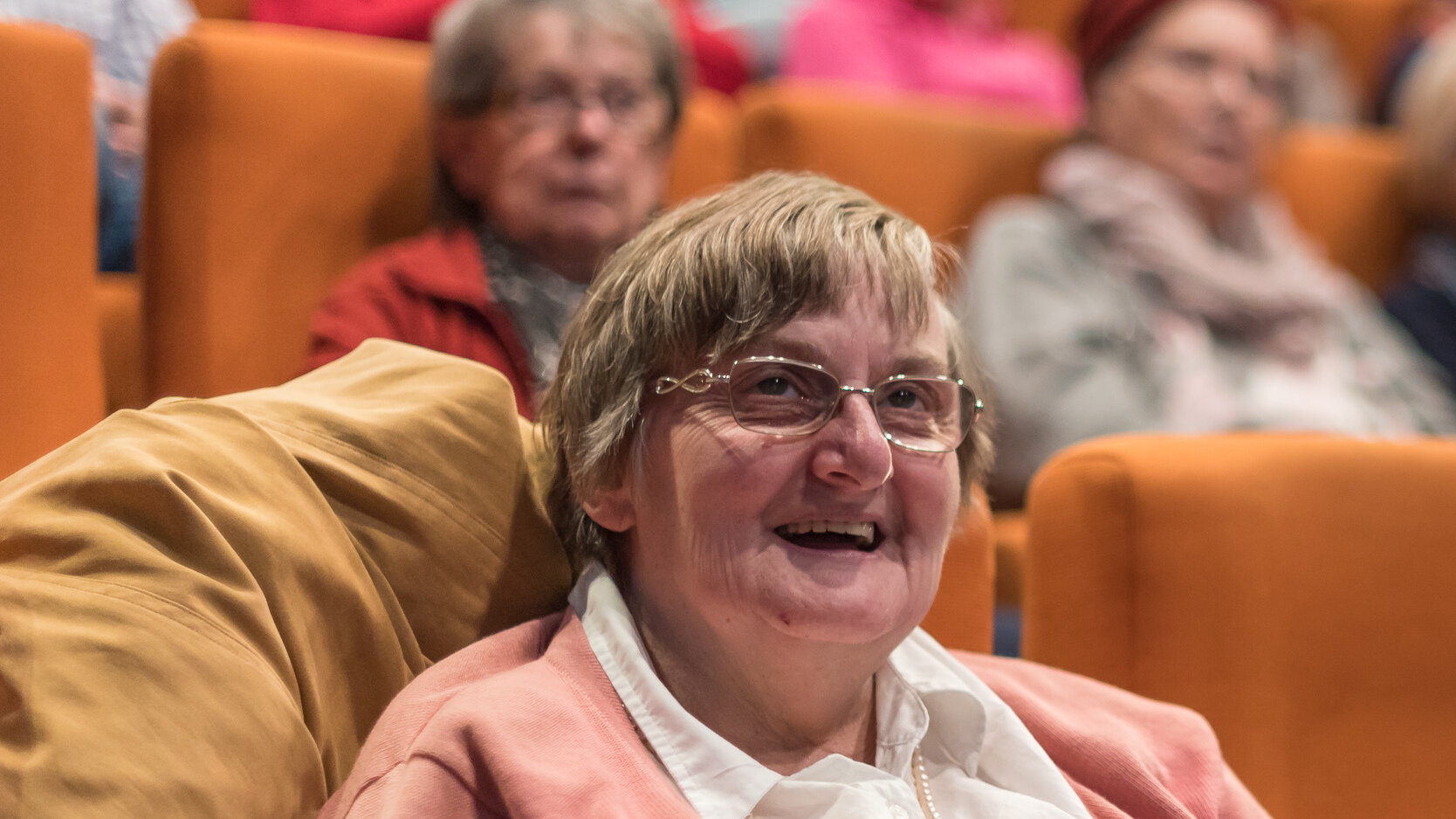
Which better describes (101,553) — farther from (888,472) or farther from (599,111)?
(599,111)

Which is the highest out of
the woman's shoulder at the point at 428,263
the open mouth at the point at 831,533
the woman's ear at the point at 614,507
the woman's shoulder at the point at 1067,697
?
the open mouth at the point at 831,533

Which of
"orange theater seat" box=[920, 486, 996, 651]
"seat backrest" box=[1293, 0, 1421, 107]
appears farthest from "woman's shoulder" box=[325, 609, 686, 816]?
"seat backrest" box=[1293, 0, 1421, 107]

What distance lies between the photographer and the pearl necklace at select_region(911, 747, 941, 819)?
0.87 m

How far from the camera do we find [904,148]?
6.22 ft

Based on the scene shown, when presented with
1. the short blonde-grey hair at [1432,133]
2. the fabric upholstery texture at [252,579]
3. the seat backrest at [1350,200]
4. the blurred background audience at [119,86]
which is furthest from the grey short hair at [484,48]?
the short blonde-grey hair at [1432,133]

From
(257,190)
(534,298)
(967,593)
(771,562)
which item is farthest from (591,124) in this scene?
(771,562)

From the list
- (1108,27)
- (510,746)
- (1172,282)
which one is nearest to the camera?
(510,746)

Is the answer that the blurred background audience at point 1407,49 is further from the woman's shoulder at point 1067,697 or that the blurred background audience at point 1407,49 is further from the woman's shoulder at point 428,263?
the woman's shoulder at point 1067,697

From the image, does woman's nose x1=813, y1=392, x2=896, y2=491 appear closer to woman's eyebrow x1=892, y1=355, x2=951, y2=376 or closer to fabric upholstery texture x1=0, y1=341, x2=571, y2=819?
woman's eyebrow x1=892, y1=355, x2=951, y2=376

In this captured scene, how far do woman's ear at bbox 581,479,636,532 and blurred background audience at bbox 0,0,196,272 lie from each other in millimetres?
872

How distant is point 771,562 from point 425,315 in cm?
72

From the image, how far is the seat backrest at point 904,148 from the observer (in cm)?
180

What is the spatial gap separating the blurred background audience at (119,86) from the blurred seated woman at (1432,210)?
1.89 m

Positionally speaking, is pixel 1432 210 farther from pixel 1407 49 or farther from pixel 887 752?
pixel 887 752
